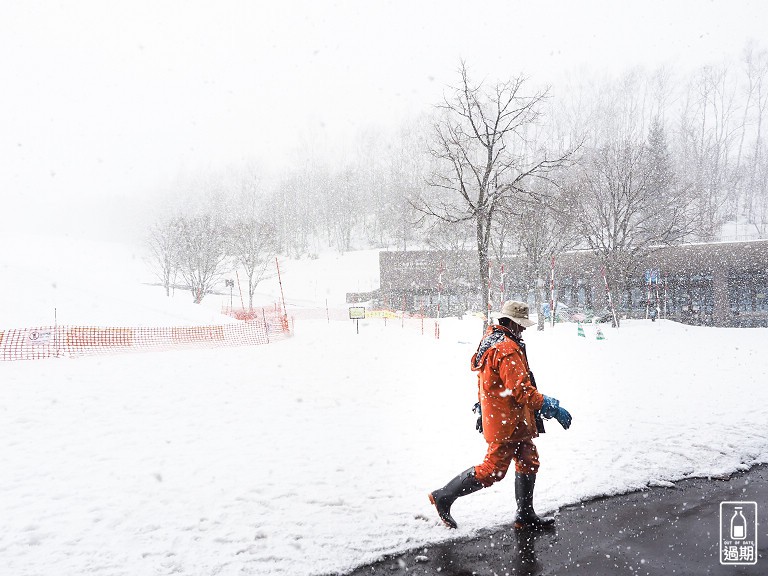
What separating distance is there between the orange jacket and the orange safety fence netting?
45.8 feet

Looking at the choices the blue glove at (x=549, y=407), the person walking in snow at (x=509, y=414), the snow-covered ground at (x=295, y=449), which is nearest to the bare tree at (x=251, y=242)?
the snow-covered ground at (x=295, y=449)

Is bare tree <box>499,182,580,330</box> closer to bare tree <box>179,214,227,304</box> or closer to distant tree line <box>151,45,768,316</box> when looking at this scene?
distant tree line <box>151,45,768,316</box>

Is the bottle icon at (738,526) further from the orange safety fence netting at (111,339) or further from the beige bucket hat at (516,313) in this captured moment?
the orange safety fence netting at (111,339)

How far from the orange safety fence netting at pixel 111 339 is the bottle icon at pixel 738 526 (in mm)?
15425

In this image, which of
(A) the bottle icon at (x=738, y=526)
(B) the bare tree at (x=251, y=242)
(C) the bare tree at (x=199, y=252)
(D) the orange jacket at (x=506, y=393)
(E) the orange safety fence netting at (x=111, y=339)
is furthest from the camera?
(B) the bare tree at (x=251, y=242)

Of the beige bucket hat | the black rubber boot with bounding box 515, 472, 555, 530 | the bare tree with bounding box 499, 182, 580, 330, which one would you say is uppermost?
the bare tree with bounding box 499, 182, 580, 330

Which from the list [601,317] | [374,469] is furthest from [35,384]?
[601,317]

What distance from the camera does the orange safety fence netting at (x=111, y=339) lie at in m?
14.2

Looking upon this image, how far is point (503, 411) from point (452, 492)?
0.84 meters

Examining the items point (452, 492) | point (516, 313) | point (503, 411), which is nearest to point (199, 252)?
point (452, 492)

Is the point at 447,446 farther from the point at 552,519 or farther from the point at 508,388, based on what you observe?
the point at 508,388

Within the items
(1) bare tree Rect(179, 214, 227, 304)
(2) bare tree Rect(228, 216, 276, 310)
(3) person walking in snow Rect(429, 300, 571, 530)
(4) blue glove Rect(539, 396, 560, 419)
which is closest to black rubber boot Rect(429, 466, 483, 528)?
(3) person walking in snow Rect(429, 300, 571, 530)

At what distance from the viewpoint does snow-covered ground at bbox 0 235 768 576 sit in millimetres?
4090

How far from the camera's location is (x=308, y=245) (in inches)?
2953
